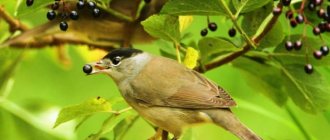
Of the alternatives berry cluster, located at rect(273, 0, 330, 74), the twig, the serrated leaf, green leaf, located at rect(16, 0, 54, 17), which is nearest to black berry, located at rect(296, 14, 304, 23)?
berry cluster, located at rect(273, 0, 330, 74)

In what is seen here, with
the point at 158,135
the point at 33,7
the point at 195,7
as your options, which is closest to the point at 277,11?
the point at 195,7

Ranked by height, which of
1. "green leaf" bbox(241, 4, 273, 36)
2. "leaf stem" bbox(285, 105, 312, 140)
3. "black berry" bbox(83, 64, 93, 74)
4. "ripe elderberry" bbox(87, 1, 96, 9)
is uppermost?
"green leaf" bbox(241, 4, 273, 36)

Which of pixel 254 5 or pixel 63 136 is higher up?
pixel 254 5

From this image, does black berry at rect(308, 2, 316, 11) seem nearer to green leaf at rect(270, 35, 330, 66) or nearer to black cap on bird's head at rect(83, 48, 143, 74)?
green leaf at rect(270, 35, 330, 66)

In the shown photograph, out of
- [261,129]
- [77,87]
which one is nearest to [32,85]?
[77,87]

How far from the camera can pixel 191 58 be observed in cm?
162

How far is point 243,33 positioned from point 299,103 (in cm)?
33

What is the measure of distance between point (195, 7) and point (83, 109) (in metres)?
0.32

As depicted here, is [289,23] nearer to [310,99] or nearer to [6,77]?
[310,99]

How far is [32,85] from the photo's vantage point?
3434 mm

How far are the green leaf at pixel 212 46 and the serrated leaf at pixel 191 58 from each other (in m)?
0.06

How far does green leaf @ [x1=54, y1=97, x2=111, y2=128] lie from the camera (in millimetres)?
1591

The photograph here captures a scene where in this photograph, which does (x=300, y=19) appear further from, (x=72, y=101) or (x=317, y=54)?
(x=72, y=101)

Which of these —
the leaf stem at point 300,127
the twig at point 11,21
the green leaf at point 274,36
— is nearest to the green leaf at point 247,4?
the green leaf at point 274,36
